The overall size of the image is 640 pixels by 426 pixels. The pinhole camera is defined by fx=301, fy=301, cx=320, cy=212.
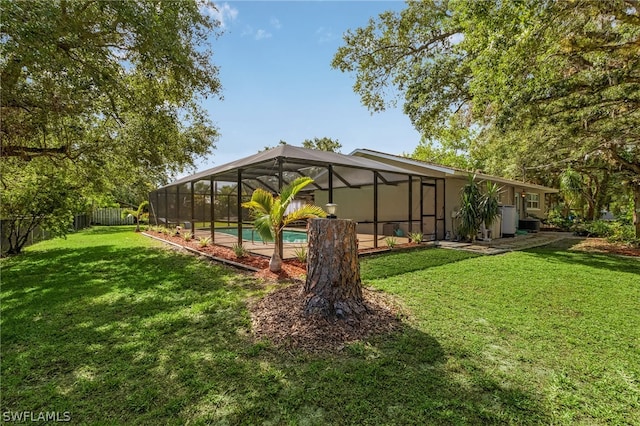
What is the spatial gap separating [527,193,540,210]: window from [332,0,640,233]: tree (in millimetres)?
4846

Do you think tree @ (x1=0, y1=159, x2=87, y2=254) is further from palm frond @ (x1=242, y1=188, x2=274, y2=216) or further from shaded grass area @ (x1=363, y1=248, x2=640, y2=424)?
shaded grass area @ (x1=363, y1=248, x2=640, y2=424)

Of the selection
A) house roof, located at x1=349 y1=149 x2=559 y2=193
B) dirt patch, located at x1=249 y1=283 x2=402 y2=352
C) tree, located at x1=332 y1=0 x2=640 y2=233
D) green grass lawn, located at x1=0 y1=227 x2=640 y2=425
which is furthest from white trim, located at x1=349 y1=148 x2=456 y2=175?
dirt patch, located at x1=249 y1=283 x2=402 y2=352

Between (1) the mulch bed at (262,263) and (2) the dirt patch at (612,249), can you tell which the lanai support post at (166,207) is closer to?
(1) the mulch bed at (262,263)

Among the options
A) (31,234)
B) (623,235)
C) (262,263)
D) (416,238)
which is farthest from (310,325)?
(623,235)

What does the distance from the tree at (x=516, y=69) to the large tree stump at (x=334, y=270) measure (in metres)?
4.78

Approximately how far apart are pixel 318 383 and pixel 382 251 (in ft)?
20.3

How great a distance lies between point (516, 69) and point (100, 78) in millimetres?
7961

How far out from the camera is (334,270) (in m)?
3.66

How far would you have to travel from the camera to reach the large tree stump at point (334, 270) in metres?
3.59

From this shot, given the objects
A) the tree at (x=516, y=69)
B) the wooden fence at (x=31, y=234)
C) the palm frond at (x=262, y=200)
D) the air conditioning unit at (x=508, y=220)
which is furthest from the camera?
the air conditioning unit at (x=508, y=220)

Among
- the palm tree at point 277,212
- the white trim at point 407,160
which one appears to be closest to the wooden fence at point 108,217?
the white trim at point 407,160

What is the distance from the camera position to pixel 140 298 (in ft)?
15.5

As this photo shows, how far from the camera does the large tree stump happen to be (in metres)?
3.59

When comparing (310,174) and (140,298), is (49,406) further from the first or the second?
(310,174)
